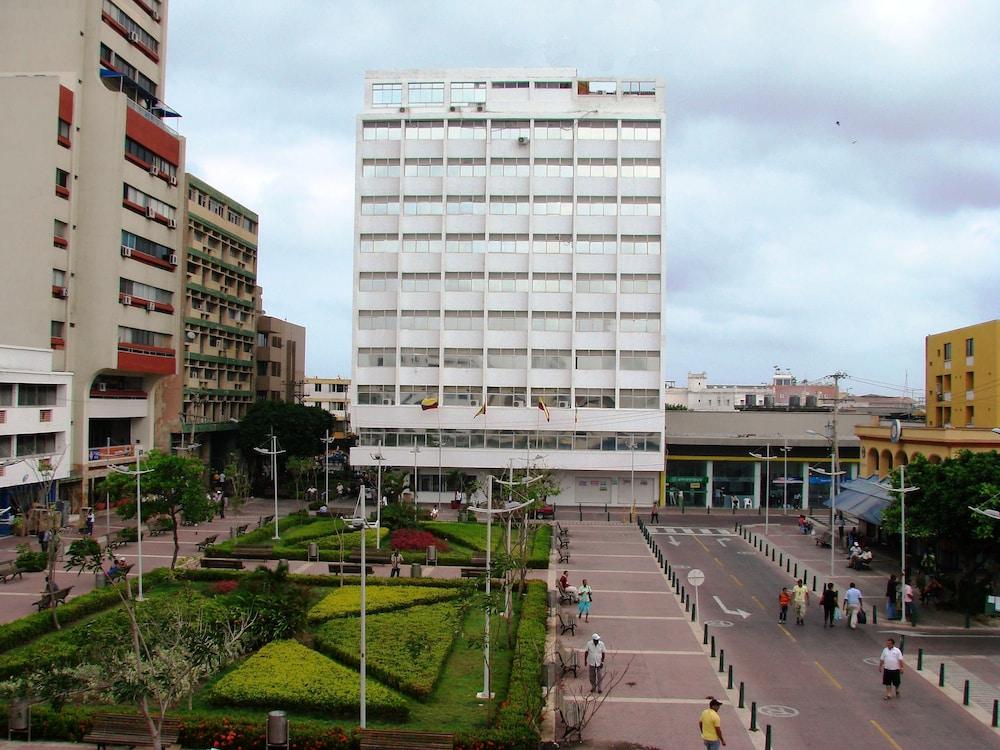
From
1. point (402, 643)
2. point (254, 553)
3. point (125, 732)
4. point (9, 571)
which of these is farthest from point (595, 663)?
point (9, 571)

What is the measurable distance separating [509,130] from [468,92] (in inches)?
211

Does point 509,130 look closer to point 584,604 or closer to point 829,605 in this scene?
point 584,604

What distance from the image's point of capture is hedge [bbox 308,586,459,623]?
3067 centimetres

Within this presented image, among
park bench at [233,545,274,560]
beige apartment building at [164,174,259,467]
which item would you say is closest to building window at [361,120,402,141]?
beige apartment building at [164,174,259,467]

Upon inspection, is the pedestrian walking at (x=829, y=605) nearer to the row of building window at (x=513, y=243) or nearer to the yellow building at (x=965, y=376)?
the yellow building at (x=965, y=376)

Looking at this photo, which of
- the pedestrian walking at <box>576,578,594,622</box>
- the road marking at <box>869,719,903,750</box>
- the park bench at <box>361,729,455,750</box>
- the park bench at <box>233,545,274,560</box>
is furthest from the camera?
the park bench at <box>233,545,274,560</box>

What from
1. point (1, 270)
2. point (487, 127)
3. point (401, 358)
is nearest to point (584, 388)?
point (401, 358)

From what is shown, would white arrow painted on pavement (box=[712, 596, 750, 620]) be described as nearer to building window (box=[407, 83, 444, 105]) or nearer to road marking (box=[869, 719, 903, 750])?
road marking (box=[869, 719, 903, 750])

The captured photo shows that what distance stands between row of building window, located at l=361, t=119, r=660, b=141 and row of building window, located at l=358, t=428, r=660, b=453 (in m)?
24.8

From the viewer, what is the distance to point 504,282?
72.6 meters

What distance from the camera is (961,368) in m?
63.8

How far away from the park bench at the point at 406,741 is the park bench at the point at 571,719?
283cm

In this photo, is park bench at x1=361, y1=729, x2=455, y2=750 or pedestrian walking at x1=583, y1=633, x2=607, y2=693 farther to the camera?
pedestrian walking at x1=583, y1=633, x2=607, y2=693

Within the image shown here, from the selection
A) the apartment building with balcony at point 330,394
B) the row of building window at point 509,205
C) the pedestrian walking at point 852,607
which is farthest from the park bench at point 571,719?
the apartment building with balcony at point 330,394
